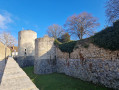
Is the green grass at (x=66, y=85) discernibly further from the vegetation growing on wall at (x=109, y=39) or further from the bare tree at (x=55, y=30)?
the bare tree at (x=55, y=30)

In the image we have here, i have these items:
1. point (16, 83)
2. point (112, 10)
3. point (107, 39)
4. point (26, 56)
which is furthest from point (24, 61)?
point (112, 10)

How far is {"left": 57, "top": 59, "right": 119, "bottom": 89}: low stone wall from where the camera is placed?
517 centimetres

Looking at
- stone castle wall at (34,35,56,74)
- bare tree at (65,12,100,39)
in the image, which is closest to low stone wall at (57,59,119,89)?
stone castle wall at (34,35,56,74)

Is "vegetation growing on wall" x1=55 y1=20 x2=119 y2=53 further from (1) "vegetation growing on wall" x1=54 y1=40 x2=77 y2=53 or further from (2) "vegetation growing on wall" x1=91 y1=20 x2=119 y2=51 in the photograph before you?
(1) "vegetation growing on wall" x1=54 y1=40 x2=77 y2=53

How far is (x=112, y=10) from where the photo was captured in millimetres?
7152

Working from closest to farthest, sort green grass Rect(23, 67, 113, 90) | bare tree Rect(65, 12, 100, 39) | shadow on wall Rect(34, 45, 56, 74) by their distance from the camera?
1. green grass Rect(23, 67, 113, 90)
2. shadow on wall Rect(34, 45, 56, 74)
3. bare tree Rect(65, 12, 100, 39)

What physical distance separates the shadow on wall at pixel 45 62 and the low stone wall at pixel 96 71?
2.94 meters

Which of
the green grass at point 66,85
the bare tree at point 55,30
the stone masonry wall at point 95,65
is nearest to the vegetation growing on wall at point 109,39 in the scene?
the stone masonry wall at point 95,65

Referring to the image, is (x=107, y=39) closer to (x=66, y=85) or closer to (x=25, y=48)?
(x=66, y=85)

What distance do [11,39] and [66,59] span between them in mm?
21322

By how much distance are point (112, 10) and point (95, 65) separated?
593 centimetres

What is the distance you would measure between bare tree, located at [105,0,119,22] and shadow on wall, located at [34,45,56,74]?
28.7ft

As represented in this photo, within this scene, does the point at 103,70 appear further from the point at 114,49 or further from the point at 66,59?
the point at 66,59

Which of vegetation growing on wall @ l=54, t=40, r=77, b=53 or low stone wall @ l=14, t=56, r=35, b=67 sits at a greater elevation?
vegetation growing on wall @ l=54, t=40, r=77, b=53
